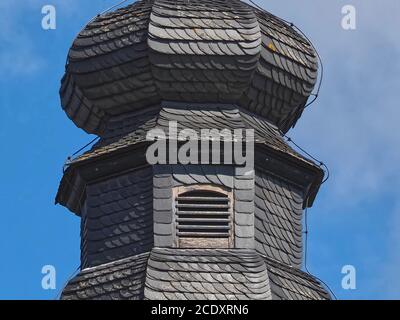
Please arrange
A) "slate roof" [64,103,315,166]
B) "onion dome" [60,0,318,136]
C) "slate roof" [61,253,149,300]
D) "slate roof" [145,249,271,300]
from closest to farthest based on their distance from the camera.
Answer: "slate roof" [145,249,271,300] < "slate roof" [61,253,149,300] < "slate roof" [64,103,315,166] < "onion dome" [60,0,318,136]

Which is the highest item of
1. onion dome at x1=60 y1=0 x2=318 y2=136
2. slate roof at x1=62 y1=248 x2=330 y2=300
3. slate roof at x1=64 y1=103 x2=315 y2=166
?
onion dome at x1=60 y1=0 x2=318 y2=136

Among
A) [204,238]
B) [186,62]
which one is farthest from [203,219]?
[186,62]

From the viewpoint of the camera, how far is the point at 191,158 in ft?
181

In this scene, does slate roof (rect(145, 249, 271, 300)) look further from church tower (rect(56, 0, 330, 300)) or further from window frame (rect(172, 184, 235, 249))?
window frame (rect(172, 184, 235, 249))

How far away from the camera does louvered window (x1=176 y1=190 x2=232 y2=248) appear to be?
179 ft

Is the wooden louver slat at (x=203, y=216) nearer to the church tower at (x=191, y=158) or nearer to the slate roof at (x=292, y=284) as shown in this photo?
the church tower at (x=191, y=158)

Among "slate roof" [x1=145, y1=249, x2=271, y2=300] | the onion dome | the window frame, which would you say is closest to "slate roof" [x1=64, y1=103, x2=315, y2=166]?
the onion dome

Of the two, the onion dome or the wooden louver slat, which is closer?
the wooden louver slat

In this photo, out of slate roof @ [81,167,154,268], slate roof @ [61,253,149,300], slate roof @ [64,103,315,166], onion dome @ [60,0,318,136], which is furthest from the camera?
onion dome @ [60,0,318,136]

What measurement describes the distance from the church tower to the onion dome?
0.02m

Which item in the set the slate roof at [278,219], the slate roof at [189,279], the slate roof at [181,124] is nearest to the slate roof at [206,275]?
the slate roof at [189,279]
